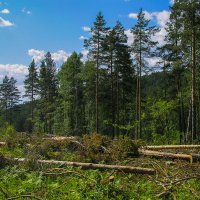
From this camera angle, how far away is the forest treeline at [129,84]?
2867cm

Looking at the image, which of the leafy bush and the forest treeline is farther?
the forest treeline

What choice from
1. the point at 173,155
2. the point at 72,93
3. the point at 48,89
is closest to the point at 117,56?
the point at 72,93

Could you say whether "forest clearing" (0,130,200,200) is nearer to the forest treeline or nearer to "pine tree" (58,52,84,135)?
the forest treeline

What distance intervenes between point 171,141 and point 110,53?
72.2 ft

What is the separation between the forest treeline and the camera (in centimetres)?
2867

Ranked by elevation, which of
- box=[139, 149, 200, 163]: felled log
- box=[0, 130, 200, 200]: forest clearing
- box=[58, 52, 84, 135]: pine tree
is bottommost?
box=[0, 130, 200, 200]: forest clearing

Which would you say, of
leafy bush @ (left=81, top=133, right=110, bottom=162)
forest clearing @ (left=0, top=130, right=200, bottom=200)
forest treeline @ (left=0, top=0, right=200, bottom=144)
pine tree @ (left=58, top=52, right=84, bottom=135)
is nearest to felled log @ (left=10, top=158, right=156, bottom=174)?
forest clearing @ (left=0, top=130, right=200, bottom=200)

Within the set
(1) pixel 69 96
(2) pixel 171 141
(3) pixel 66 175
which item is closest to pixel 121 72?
(1) pixel 69 96

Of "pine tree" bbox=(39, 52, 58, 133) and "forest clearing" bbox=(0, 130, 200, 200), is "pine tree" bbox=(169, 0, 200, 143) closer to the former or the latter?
"forest clearing" bbox=(0, 130, 200, 200)

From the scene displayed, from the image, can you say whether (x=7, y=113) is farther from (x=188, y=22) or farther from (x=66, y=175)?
(x=66, y=175)

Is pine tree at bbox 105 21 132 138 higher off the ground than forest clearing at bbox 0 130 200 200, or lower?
higher

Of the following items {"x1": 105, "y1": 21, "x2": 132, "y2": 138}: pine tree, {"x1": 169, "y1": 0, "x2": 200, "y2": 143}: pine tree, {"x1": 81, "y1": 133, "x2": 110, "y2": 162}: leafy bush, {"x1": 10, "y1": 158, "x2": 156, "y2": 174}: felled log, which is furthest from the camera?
{"x1": 105, "y1": 21, "x2": 132, "y2": 138}: pine tree

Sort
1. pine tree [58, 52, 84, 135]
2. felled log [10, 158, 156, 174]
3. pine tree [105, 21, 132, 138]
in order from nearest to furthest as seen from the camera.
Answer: felled log [10, 158, 156, 174] → pine tree [105, 21, 132, 138] → pine tree [58, 52, 84, 135]

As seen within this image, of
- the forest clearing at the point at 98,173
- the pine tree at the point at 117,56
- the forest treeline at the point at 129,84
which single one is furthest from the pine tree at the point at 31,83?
the forest clearing at the point at 98,173
